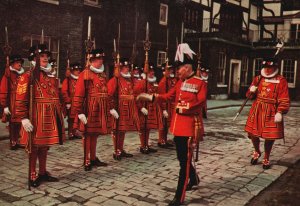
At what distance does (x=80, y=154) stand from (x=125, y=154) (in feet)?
3.34

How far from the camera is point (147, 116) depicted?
323 inches

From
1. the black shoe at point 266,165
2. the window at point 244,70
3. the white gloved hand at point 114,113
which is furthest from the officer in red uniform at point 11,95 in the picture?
the window at point 244,70

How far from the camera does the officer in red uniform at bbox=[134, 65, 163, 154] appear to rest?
7.91 metres

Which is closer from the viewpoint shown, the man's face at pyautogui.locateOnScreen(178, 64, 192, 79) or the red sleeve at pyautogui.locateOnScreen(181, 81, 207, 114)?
the red sleeve at pyautogui.locateOnScreen(181, 81, 207, 114)

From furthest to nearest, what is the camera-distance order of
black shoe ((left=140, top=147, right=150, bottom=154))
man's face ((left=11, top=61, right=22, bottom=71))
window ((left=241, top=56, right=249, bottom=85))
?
window ((left=241, top=56, right=249, bottom=85)) → man's face ((left=11, top=61, right=22, bottom=71)) → black shoe ((left=140, top=147, right=150, bottom=154))

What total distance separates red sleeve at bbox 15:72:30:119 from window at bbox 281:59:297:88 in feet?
83.8

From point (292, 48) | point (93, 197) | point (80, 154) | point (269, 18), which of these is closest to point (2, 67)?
point (80, 154)

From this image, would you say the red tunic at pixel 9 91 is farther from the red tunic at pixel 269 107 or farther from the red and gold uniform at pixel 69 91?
the red tunic at pixel 269 107

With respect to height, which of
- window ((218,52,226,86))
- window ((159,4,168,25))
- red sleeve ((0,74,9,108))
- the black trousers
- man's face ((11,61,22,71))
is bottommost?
the black trousers

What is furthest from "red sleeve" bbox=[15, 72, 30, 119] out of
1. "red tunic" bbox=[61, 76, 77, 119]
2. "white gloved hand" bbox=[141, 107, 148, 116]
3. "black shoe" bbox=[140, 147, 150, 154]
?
"red tunic" bbox=[61, 76, 77, 119]

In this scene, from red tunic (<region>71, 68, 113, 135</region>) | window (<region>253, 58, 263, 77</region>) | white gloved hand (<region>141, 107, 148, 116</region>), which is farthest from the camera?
window (<region>253, 58, 263, 77</region>)

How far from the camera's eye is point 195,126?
16.3ft

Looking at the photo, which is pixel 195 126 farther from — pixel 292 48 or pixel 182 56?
pixel 292 48

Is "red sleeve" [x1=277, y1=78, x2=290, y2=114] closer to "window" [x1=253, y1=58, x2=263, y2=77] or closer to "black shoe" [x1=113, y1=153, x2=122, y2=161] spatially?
"black shoe" [x1=113, y1=153, x2=122, y2=161]
